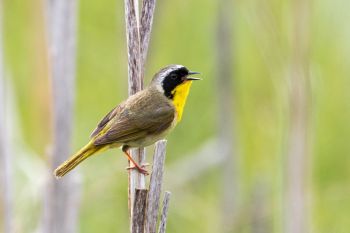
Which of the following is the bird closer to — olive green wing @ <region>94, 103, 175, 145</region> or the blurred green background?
olive green wing @ <region>94, 103, 175, 145</region>

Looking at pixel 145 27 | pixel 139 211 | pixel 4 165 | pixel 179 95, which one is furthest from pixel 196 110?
pixel 139 211

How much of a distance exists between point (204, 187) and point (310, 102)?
1.67 m

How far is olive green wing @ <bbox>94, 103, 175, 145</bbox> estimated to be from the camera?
10.6 ft

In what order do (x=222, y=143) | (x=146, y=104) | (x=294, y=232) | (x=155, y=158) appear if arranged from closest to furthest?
1. (x=155, y=158)
2. (x=146, y=104)
3. (x=294, y=232)
4. (x=222, y=143)

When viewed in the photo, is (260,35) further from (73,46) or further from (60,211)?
(60,211)

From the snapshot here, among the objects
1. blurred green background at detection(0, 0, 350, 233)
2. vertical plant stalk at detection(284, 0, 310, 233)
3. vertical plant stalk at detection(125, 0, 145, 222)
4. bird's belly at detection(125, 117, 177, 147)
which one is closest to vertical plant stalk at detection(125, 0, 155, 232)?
vertical plant stalk at detection(125, 0, 145, 222)

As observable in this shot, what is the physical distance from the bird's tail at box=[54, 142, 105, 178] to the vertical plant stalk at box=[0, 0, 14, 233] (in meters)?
0.76

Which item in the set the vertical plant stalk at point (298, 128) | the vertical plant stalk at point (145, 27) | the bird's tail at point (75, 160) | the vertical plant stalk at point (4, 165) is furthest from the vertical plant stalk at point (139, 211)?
the vertical plant stalk at point (4, 165)

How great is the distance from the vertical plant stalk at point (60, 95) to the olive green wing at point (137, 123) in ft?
0.78

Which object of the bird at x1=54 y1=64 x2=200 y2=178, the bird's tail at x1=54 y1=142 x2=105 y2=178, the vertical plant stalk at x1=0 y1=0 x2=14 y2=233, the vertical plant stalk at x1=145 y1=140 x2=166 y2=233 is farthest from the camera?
the vertical plant stalk at x1=0 y1=0 x2=14 y2=233

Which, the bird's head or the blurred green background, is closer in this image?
the bird's head

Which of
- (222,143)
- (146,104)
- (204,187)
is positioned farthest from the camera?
(204,187)

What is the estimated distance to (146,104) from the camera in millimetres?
3301

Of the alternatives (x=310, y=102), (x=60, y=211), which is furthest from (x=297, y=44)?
(x=60, y=211)
